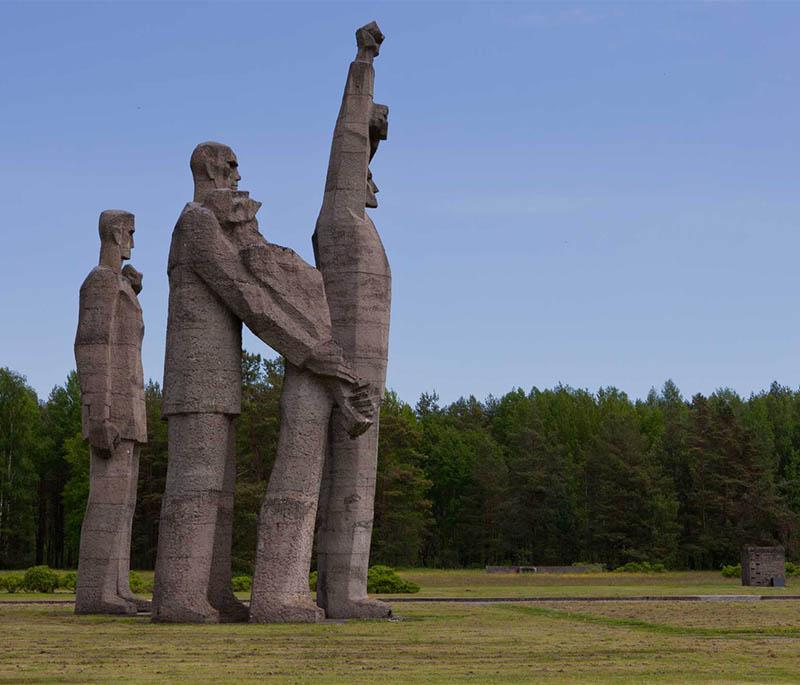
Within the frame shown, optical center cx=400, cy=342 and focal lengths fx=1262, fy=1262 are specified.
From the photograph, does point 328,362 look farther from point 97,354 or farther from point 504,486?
point 504,486

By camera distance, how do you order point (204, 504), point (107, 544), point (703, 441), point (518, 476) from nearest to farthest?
point (204, 504)
point (107, 544)
point (703, 441)
point (518, 476)

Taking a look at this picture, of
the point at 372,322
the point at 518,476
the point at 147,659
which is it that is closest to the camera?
the point at 147,659

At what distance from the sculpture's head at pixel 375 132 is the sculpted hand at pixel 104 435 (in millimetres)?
5679

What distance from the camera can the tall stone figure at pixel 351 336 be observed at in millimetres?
18109

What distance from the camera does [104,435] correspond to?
20641 millimetres

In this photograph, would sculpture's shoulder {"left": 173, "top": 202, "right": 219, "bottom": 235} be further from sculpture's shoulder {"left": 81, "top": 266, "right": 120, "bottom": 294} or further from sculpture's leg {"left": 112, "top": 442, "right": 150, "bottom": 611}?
sculpture's leg {"left": 112, "top": 442, "right": 150, "bottom": 611}

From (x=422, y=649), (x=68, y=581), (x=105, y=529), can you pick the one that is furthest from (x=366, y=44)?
→ (x=68, y=581)

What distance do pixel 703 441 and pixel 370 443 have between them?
183 feet

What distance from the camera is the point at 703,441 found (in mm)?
71312

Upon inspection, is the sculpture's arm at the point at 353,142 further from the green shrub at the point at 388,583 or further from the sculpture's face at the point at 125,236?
the green shrub at the point at 388,583

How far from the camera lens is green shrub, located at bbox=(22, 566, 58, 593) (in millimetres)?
30594

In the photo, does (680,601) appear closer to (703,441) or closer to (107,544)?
(107,544)

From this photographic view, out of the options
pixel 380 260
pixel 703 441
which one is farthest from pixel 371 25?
pixel 703 441

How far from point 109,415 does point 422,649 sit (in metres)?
9.45
